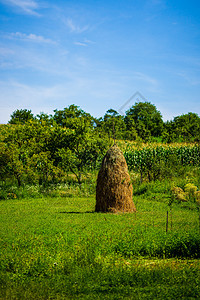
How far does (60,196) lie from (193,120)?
198ft

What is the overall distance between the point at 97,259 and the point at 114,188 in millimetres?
6279

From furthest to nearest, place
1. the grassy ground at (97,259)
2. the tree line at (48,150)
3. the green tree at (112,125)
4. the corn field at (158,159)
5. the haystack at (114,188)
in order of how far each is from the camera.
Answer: the green tree at (112,125)
the corn field at (158,159)
the tree line at (48,150)
the haystack at (114,188)
the grassy ground at (97,259)

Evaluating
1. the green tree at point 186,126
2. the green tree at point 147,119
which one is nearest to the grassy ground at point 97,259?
the green tree at point 147,119

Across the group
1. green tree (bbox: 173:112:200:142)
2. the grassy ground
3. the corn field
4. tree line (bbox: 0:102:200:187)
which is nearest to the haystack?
the grassy ground

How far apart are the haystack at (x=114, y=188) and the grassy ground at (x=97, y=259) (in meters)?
1.44

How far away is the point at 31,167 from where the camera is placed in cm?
2117

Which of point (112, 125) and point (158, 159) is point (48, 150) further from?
point (112, 125)

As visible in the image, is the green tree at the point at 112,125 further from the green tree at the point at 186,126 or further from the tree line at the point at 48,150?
the green tree at the point at 186,126

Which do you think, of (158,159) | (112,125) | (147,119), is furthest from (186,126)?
(158,159)

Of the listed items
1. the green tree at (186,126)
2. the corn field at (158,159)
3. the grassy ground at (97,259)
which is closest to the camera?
the grassy ground at (97,259)

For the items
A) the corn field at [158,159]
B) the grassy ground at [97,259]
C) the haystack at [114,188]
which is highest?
the corn field at [158,159]

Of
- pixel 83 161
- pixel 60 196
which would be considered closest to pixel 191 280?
pixel 60 196

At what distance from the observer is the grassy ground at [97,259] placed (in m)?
5.73

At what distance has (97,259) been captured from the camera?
23.1 feet
